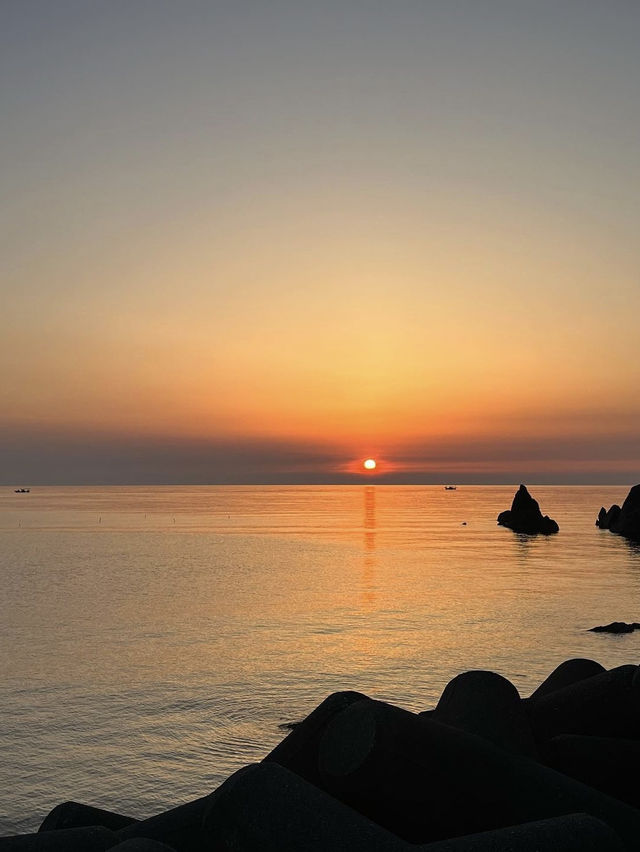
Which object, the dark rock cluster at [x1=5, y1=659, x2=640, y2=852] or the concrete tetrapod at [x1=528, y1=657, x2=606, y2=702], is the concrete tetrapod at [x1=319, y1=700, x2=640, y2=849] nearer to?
the dark rock cluster at [x1=5, y1=659, x2=640, y2=852]

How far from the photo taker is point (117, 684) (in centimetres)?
1964

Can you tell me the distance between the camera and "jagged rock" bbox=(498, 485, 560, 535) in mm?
91125

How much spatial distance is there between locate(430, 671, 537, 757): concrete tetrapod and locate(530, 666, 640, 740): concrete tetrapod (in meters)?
1.04

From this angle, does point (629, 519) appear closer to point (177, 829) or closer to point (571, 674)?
point (571, 674)

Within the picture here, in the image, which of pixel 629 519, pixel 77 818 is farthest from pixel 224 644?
pixel 629 519

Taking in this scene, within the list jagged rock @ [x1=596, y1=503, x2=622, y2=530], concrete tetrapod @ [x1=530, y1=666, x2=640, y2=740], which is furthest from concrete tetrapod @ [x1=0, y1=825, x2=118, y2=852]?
jagged rock @ [x1=596, y1=503, x2=622, y2=530]

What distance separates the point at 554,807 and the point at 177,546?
217 feet

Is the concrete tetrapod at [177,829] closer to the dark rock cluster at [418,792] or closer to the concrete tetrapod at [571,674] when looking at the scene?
the dark rock cluster at [418,792]

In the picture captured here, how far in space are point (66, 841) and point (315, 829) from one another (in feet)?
6.87

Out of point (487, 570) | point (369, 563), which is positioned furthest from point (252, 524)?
point (487, 570)

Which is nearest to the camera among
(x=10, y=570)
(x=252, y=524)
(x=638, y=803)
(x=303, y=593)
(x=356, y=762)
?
(x=356, y=762)

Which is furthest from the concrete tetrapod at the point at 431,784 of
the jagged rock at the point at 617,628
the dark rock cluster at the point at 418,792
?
the jagged rock at the point at 617,628

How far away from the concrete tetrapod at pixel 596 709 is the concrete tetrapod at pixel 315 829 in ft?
12.3

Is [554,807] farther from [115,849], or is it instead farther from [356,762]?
[115,849]
